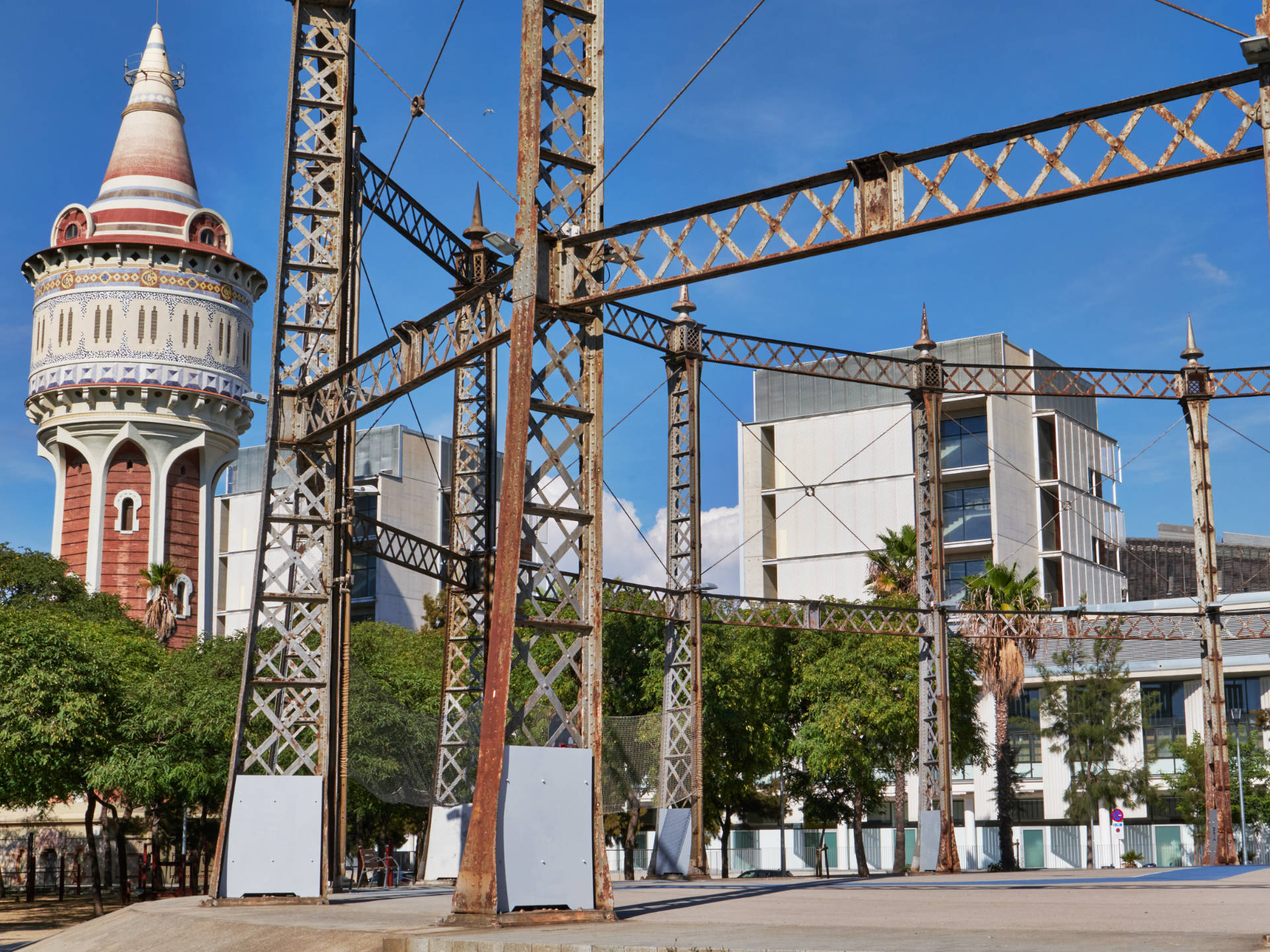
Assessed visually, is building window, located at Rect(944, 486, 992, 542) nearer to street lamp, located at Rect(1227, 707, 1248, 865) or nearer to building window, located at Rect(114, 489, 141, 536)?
street lamp, located at Rect(1227, 707, 1248, 865)

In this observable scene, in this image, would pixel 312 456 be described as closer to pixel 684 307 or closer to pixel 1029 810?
pixel 684 307

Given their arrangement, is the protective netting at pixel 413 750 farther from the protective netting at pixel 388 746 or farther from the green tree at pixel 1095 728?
Result: the green tree at pixel 1095 728

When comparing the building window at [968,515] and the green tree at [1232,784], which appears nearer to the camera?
the green tree at [1232,784]

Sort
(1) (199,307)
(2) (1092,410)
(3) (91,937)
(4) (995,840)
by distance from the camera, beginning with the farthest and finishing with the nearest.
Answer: (2) (1092,410) < (1) (199,307) < (4) (995,840) < (3) (91,937)

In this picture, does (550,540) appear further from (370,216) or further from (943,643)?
(370,216)

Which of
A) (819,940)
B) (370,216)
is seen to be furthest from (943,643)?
(819,940)

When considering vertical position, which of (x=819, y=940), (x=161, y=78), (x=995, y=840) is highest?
(x=161, y=78)

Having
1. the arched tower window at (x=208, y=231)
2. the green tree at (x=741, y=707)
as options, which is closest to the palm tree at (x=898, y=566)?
the green tree at (x=741, y=707)

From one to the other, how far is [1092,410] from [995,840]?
25851 millimetres

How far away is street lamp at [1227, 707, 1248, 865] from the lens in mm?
46375

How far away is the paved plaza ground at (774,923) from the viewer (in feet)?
36.7

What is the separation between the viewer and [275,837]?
59.9 feet

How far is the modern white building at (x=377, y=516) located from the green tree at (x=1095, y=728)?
45.5 meters

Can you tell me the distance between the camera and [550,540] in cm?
9875
